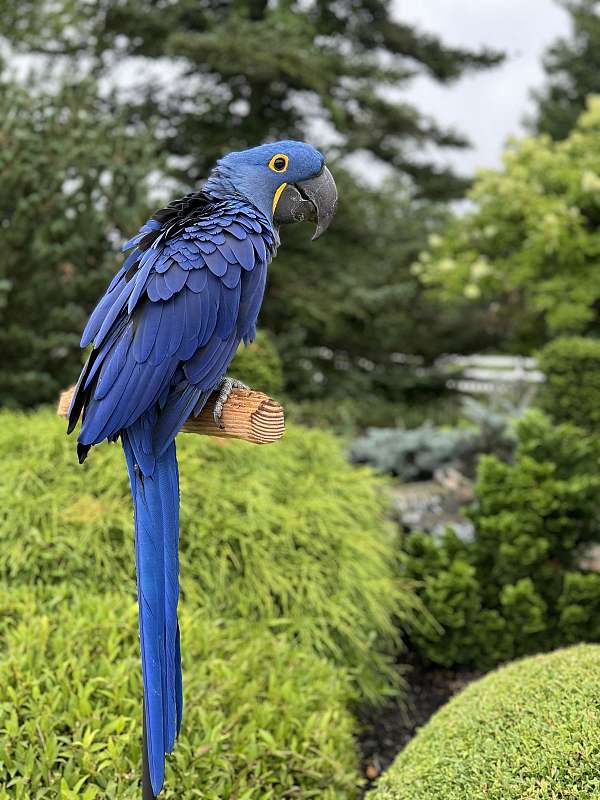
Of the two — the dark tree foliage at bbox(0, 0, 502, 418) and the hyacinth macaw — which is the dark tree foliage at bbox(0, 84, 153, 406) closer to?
the dark tree foliage at bbox(0, 0, 502, 418)

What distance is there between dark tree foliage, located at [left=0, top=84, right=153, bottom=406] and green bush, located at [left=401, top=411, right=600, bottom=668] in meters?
2.73

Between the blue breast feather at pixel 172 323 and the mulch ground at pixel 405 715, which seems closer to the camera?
the blue breast feather at pixel 172 323

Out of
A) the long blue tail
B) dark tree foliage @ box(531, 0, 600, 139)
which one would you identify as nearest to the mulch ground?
the long blue tail

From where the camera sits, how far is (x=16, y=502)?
2.72 meters

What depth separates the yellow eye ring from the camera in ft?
4.72

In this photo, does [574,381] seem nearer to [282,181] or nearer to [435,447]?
[435,447]

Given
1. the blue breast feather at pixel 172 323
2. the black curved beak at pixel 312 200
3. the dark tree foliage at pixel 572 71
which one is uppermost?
the black curved beak at pixel 312 200

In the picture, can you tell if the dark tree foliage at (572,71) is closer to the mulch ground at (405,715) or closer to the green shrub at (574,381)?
the green shrub at (574,381)

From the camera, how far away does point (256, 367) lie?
3773 mm

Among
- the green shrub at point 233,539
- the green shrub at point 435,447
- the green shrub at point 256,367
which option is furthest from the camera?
the green shrub at point 435,447

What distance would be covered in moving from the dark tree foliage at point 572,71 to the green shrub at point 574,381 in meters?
→ 15.0

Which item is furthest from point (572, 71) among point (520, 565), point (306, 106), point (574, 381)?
point (520, 565)

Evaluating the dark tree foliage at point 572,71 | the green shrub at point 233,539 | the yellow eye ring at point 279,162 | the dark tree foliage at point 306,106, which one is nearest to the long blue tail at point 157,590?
the yellow eye ring at point 279,162

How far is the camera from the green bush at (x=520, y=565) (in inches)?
121
